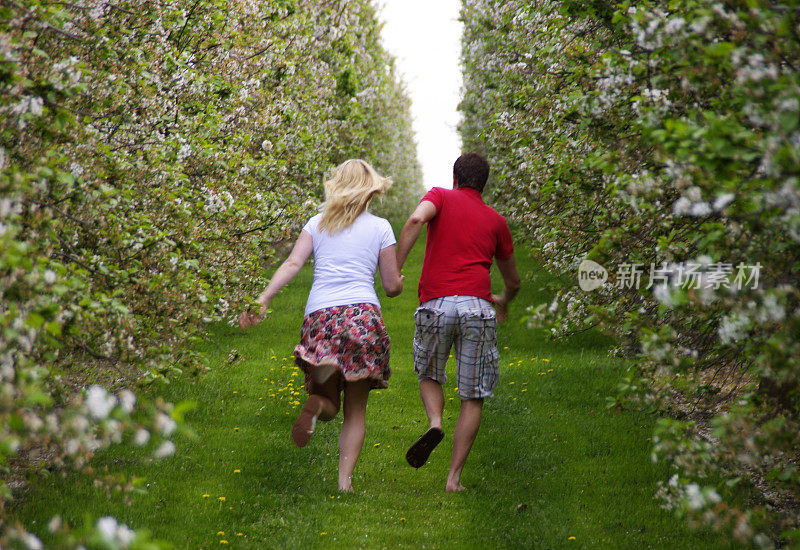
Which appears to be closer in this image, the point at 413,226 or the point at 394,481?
the point at 413,226

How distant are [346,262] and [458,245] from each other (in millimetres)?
927

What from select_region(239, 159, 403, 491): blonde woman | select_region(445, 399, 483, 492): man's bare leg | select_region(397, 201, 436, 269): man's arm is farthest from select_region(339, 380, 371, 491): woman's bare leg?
select_region(397, 201, 436, 269): man's arm

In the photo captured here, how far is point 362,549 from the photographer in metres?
5.31

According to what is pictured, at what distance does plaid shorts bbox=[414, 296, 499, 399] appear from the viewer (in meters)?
6.04

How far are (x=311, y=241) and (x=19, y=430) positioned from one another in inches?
139

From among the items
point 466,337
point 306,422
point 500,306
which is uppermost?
point 500,306

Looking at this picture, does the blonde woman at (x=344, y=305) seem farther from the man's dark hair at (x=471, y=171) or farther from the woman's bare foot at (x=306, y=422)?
the man's dark hair at (x=471, y=171)

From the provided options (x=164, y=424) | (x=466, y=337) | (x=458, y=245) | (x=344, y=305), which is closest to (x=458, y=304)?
(x=466, y=337)

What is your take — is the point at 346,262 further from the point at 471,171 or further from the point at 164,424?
the point at 164,424

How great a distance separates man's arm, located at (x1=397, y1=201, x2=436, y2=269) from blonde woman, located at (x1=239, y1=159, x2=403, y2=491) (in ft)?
0.29

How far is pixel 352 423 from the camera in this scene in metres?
6.01

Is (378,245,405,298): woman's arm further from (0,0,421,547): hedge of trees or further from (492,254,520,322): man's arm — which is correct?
(0,0,421,547): hedge of trees

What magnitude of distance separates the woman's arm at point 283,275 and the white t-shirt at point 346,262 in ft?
0.23

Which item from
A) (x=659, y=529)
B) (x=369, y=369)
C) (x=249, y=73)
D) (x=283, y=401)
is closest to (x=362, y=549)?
(x=369, y=369)
